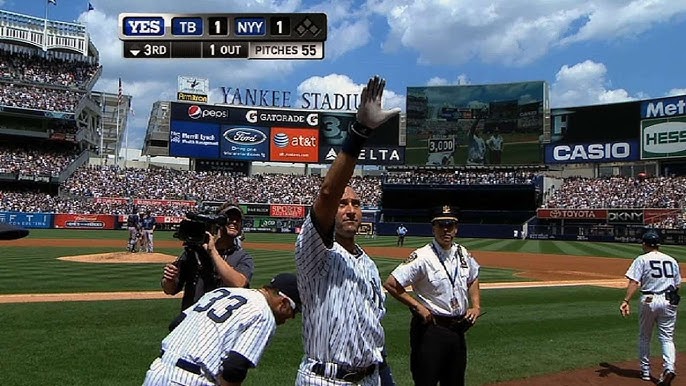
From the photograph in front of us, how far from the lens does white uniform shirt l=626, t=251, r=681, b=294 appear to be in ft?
25.8

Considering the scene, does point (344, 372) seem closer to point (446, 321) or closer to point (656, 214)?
point (446, 321)

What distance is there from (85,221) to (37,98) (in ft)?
53.6

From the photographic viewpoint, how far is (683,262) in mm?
28531

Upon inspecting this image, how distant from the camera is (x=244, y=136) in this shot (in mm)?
65562

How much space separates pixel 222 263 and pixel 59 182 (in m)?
60.7

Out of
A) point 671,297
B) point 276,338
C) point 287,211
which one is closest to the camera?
point 671,297

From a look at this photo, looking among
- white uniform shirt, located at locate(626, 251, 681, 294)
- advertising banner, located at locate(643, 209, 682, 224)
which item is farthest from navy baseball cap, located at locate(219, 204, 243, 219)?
advertising banner, located at locate(643, 209, 682, 224)

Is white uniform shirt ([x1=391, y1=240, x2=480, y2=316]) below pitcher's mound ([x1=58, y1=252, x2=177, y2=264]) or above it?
above

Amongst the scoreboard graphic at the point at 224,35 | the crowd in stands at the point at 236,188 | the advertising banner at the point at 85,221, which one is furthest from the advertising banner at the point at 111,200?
the scoreboard graphic at the point at 224,35

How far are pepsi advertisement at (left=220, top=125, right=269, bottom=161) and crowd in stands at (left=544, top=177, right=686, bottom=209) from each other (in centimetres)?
2968

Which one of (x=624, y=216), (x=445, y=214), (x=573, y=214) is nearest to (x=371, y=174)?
(x=573, y=214)

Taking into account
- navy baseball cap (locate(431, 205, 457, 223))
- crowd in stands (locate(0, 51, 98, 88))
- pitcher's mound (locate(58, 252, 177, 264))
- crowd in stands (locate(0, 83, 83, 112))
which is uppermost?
crowd in stands (locate(0, 51, 98, 88))

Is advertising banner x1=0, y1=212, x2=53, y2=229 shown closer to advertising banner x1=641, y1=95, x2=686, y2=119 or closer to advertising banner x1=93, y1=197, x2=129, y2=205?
advertising banner x1=93, y1=197, x2=129, y2=205

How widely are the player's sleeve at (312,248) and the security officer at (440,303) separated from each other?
6.54ft
